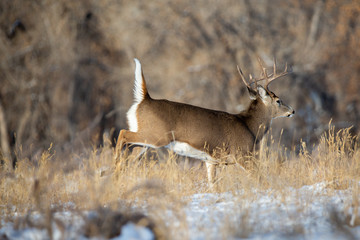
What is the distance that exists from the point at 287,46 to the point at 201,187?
13.2m

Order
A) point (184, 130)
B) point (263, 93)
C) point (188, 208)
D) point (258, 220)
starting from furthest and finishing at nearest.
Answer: point (263, 93)
point (184, 130)
point (188, 208)
point (258, 220)

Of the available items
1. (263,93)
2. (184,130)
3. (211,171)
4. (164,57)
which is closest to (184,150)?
(184,130)

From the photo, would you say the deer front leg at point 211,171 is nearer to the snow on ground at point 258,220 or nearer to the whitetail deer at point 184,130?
the whitetail deer at point 184,130

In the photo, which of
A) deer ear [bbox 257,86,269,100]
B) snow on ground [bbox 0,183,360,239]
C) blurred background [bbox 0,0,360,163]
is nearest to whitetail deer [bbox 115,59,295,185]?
deer ear [bbox 257,86,269,100]

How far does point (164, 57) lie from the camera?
18266 millimetres

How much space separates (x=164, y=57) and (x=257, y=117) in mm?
11301

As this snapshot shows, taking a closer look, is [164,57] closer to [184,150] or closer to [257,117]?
[257,117]

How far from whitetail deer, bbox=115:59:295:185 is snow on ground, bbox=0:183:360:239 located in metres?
1.63

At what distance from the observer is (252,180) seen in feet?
16.8

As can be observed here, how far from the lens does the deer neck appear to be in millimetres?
7169

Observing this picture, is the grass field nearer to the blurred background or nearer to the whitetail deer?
the whitetail deer

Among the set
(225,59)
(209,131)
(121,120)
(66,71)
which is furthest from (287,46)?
(209,131)

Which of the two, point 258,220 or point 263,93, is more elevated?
point 263,93

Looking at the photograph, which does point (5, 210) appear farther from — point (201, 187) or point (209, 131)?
point (209, 131)
